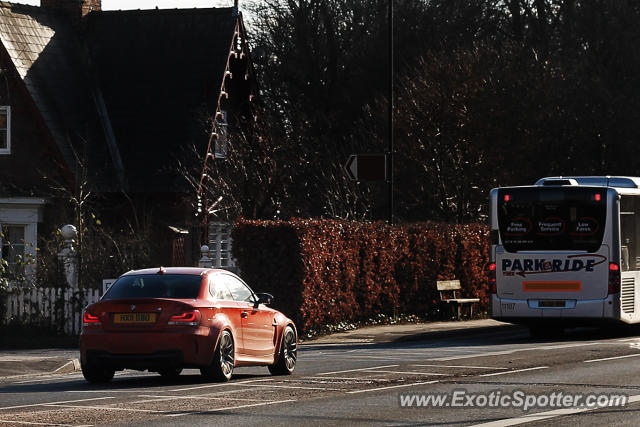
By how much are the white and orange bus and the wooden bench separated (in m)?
5.14

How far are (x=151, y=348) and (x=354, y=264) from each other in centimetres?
1329

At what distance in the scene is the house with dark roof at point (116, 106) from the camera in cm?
3850


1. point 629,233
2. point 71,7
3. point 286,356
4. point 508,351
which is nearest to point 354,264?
point 629,233

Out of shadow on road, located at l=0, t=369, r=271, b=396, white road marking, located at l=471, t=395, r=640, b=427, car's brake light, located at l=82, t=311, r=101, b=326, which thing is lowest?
shadow on road, located at l=0, t=369, r=271, b=396

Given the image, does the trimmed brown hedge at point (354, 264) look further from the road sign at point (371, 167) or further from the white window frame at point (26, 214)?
the white window frame at point (26, 214)

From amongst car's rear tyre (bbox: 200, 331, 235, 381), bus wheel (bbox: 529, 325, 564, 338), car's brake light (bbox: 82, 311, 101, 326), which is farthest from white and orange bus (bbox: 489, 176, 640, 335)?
car's brake light (bbox: 82, 311, 101, 326)

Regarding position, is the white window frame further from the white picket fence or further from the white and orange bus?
the white and orange bus

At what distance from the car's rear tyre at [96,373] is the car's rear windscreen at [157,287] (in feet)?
2.98

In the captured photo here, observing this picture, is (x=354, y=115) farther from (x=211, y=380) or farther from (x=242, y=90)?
(x=211, y=380)

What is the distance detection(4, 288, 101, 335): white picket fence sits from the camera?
87.2ft

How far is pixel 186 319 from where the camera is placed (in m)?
16.6

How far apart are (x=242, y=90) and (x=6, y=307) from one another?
1987 centimetres

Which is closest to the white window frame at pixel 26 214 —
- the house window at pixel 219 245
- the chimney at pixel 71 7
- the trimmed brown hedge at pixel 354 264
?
the house window at pixel 219 245

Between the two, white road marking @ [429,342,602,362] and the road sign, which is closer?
white road marking @ [429,342,602,362]
